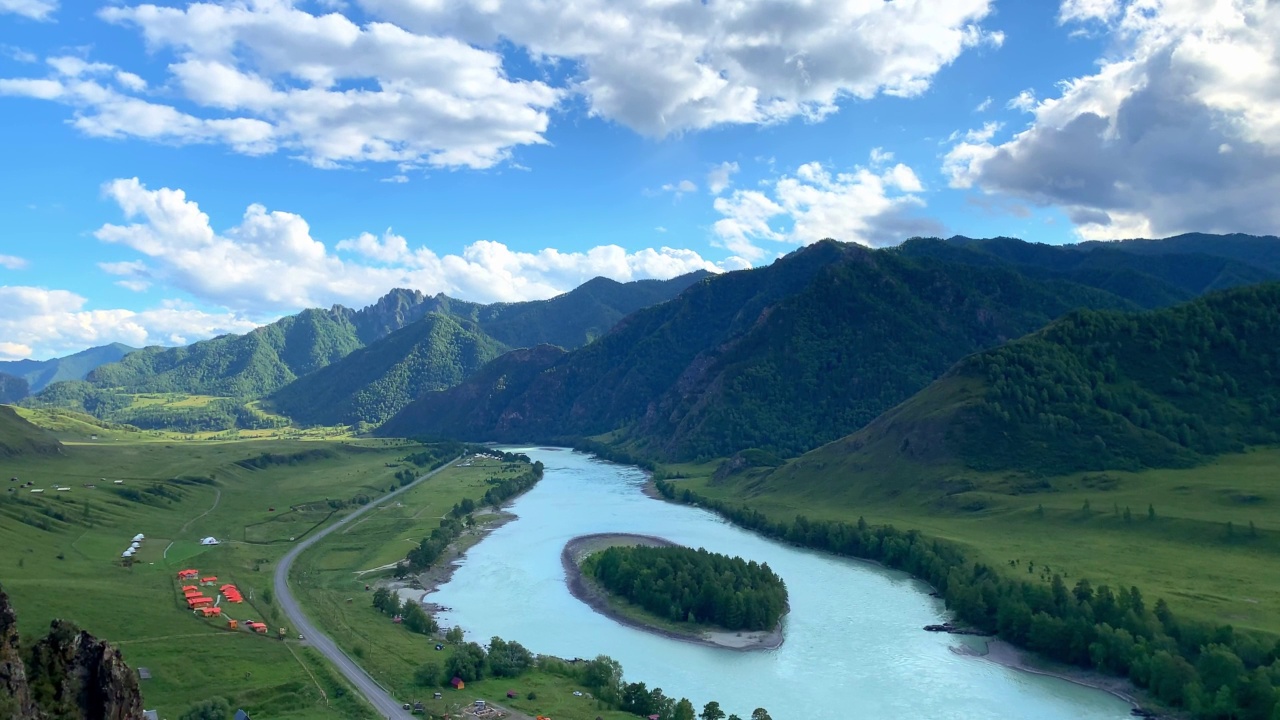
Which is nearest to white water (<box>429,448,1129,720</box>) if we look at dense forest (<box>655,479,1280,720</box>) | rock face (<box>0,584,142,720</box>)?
dense forest (<box>655,479,1280,720</box>)

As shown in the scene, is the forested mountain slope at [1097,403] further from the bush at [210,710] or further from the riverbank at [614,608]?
the bush at [210,710]

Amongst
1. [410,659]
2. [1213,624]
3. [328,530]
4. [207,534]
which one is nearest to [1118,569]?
[1213,624]

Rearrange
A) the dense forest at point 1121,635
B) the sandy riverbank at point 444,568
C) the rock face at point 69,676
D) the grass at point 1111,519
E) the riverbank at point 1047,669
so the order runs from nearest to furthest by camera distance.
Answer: the rock face at point 69,676 < the dense forest at point 1121,635 < the riverbank at point 1047,669 < the grass at point 1111,519 < the sandy riverbank at point 444,568

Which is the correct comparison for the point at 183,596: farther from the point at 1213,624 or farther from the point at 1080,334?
the point at 1080,334

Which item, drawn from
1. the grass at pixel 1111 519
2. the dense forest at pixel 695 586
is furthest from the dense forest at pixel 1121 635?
the dense forest at pixel 695 586

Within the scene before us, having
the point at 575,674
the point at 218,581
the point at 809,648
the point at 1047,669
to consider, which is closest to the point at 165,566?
the point at 218,581

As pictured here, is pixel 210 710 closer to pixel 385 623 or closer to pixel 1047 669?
pixel 385 623

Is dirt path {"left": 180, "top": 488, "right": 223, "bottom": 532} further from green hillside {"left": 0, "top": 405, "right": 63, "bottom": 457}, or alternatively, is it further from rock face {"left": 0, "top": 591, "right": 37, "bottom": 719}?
rock face {"left": 0, "top": 591, "right": 37, "bottom": 719}
